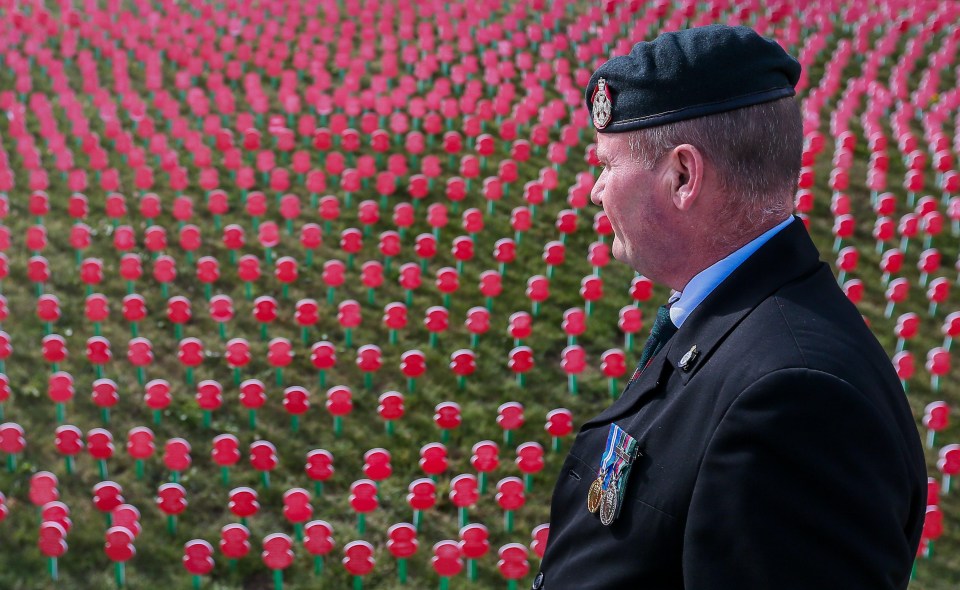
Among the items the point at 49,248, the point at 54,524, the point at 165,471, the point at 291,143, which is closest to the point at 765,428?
the point at 54,524

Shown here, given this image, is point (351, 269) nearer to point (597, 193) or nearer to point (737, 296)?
point (597, 193)

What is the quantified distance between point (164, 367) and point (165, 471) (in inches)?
47.9

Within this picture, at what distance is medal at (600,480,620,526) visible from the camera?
7.33 feet

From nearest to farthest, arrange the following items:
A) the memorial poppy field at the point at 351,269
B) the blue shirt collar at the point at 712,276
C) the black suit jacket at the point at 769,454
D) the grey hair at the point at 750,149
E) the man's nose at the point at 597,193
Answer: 1. the black suit jacket at the point at 769,454
2. the grey hair at the point at 750,149
3. the blue shirt collar at the point at 712,276
4. the man's nose at the point at 597,193
5. the memorial poppy field at the point at 351,269

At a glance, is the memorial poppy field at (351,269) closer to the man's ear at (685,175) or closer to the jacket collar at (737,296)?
the jacket collar at (737,296)

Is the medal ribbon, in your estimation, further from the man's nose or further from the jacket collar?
the man's nose

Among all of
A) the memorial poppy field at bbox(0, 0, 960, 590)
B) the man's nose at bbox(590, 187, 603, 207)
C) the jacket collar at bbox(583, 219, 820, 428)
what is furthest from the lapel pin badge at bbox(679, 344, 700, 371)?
the memorial poppy field at bbox(0, 0, 960, 590)

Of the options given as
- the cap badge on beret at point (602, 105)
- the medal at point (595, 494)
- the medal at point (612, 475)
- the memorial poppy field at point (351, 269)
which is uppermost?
the cap badge on beret at point (602, 105)

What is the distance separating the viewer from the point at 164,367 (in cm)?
784

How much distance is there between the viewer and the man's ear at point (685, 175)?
217cm

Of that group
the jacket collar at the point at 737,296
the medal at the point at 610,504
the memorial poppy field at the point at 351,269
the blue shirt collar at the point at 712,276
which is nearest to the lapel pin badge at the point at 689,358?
the jacket collar at the point at 737,296

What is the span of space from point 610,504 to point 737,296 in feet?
1.69

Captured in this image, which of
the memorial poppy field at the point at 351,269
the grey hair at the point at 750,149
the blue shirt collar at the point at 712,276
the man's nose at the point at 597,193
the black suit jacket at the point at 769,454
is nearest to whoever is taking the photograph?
the black suit jacket at the point at 769,454

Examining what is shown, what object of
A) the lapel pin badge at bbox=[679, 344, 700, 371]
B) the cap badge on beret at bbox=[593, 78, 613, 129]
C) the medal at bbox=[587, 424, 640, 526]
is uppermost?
the cap badge on beret at bbox=[593, 78, 613, 129]
